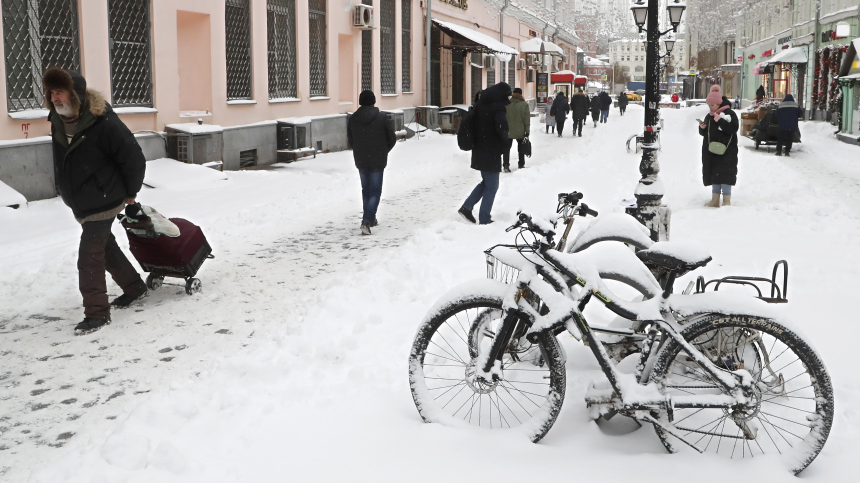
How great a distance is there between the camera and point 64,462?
376 centimetres

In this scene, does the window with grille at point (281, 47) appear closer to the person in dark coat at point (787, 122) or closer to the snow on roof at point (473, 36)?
the snow on roof at point (473, 36)

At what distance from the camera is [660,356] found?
3670 millimetres

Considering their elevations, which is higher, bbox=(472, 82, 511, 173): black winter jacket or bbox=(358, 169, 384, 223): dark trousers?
bbox=(472, 82, 511, 173): black winter jacket

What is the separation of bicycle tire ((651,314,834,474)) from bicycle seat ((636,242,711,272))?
277mm

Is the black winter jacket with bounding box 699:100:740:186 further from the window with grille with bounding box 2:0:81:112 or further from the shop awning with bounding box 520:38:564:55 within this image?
the shop awning with bounding box 520:38:564:55

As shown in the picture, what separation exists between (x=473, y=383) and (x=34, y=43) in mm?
10116

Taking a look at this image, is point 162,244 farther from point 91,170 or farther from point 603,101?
point 603,101

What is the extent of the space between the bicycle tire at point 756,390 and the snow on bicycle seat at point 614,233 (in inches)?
53.8

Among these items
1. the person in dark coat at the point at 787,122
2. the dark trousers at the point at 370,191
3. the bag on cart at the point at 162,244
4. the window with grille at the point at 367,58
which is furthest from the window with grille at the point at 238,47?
the person in dark coat at the point at 787,122

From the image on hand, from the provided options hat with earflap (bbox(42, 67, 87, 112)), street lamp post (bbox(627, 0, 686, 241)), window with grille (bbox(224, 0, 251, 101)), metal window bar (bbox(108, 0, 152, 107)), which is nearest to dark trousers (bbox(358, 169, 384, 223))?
street lamp post (bbox(627, 0, 686, 241))

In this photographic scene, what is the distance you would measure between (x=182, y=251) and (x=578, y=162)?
42.9ft

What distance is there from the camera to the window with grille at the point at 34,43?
11.2 meters

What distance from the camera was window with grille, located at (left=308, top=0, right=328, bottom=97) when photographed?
67.1ft

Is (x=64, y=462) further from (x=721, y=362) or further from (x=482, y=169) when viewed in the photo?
(x=482, y=169)
